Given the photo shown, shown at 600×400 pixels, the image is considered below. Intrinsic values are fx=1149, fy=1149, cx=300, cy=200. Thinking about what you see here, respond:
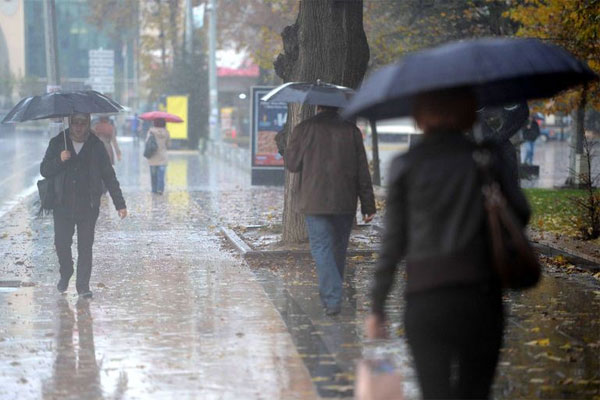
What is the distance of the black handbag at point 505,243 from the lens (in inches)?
167

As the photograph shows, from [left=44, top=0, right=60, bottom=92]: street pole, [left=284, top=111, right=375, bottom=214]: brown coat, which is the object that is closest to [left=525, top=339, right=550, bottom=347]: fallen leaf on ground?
[left=284, top=111, right=375, bottom=214]: brown coat

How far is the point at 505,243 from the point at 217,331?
15.5ft

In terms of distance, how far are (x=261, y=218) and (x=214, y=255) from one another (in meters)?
4.98

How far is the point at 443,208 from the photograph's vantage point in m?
4.32

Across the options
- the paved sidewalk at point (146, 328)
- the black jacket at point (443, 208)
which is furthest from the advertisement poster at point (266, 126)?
the black jacket at point (443, 208)

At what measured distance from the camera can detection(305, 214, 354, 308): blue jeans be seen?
888 cm

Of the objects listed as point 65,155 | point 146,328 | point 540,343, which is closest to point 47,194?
point 65,155

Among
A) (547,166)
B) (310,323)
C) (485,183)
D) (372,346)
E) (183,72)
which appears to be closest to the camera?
(485,183)

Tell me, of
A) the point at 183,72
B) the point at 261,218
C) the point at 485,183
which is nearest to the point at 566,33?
the point at 261,218

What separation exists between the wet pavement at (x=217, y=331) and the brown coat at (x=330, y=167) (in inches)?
36.1

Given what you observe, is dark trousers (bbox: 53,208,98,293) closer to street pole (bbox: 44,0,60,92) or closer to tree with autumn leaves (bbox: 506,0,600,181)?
tree with autumn leaves (bbox: 506,0,600,181)

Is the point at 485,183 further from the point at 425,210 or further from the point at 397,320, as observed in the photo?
the point at 397,320

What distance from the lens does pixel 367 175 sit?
9.00 meters

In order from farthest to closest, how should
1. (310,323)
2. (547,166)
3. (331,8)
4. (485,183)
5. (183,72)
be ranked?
1. (183,72)
2. (547,166)
3. (331,8)
4. (310,323)
5. (485,183)
